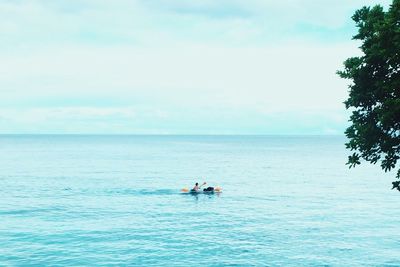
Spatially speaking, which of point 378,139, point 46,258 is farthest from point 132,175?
point 378,139

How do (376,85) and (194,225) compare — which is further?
(194,225)

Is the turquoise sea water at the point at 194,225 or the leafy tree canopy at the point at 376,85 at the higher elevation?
the leafy tree canopy at the point at 376,85

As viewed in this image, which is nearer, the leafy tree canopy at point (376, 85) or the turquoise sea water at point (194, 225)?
the leafy tree canopy at point (376, 85)

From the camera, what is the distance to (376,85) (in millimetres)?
21109

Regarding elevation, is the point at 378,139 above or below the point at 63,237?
above

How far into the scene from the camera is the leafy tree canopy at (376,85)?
2052 cm

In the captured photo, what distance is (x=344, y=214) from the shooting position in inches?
2403

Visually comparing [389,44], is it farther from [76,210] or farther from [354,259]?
[76,210]

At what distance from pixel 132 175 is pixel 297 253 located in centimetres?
7312

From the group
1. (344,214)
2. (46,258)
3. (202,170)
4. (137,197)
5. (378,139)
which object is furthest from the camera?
(202,170)

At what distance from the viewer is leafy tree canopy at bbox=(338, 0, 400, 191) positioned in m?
20.5

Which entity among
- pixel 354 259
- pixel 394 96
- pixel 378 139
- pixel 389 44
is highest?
pixel 389 44

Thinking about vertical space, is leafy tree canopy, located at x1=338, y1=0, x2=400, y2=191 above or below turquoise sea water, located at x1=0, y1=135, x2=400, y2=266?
above

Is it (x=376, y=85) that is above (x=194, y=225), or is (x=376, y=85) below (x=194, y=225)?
above
